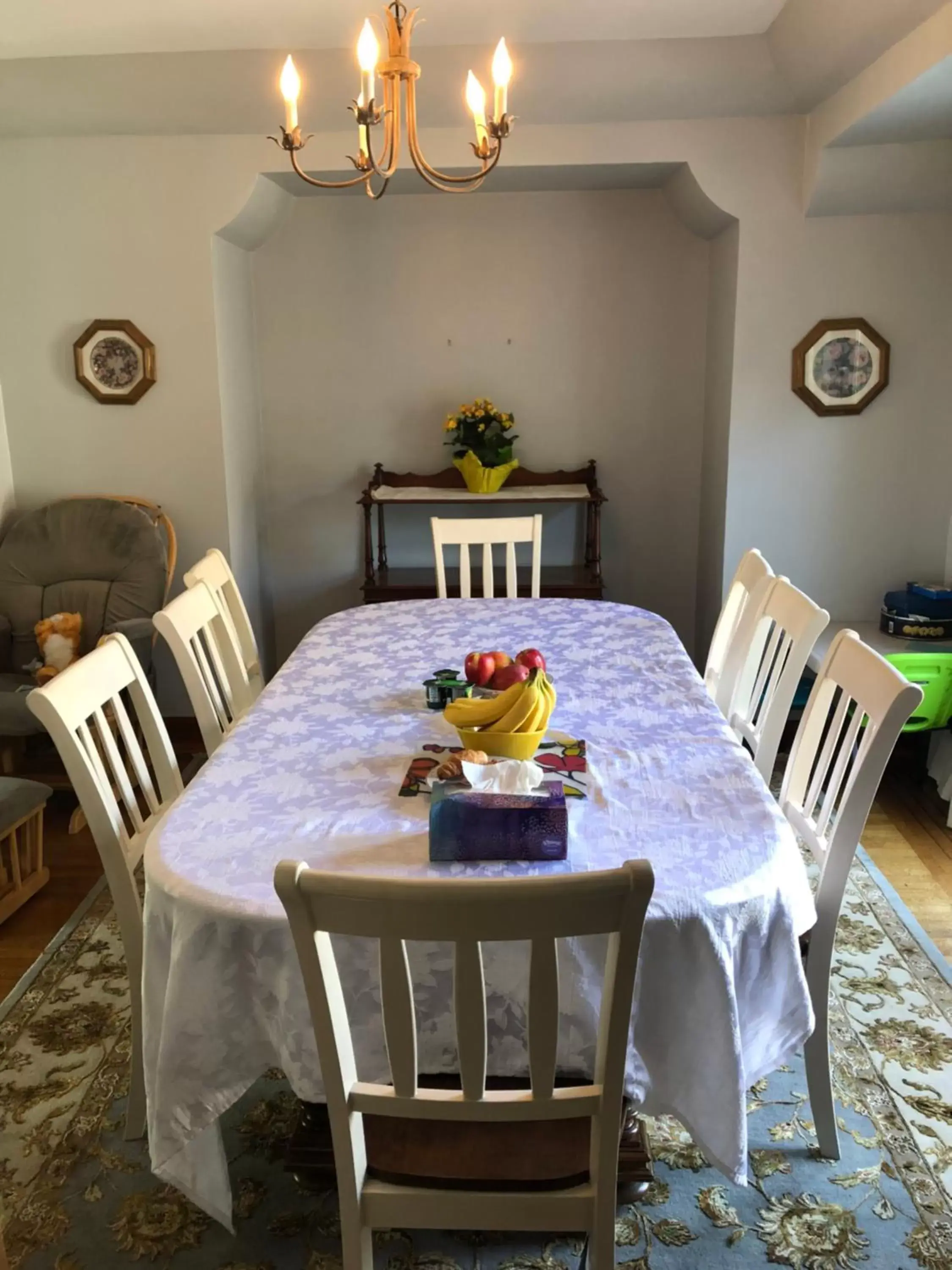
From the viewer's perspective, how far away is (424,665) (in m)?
2.42

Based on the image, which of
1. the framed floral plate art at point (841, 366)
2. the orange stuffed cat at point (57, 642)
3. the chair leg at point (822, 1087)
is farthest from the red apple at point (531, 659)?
the framed floral plate art at point (841, 366)

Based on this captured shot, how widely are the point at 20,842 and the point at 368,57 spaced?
2239 millimetres

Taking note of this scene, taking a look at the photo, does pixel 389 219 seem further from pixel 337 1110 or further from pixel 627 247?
pixel 337 1110

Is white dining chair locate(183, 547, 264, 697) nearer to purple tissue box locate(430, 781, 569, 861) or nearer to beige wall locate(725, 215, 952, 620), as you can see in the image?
purple tissue box locate(430, 781, 569, 861)

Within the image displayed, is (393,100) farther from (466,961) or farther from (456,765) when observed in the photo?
(466,961)

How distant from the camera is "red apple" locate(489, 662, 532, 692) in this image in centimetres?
201

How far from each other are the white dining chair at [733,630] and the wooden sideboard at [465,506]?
53.5 inches

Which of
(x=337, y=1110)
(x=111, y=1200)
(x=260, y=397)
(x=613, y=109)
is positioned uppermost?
(x=613, y=109)

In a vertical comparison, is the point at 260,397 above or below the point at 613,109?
below

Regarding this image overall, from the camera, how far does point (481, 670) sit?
2.06 m

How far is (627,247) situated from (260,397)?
166cm

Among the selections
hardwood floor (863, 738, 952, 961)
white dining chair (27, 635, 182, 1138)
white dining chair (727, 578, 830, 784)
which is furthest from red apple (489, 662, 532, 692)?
hardwood floor (863, 738, 952, 961)

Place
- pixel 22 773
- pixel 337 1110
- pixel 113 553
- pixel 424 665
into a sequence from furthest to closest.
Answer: pixel 113 553, pixel 22 773, pixel 424 665, pixel 337 1110

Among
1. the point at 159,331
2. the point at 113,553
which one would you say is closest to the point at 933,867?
the point at 113,553
